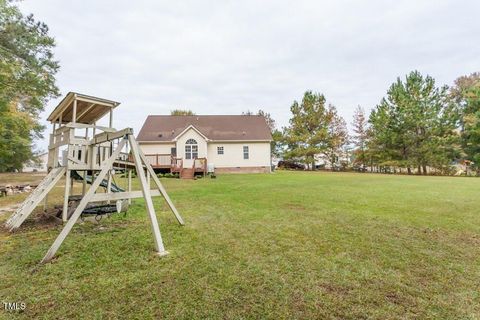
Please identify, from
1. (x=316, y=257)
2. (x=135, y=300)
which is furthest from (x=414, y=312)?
(x=135, y=300)

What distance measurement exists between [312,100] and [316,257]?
29.6 metres

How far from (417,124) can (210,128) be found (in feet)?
71.8

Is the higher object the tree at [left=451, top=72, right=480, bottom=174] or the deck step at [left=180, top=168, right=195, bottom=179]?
the tree at [left=451, top=72, right=480, bottom=174]

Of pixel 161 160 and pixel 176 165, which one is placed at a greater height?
pixel 161 160

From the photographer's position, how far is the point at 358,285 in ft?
8.48

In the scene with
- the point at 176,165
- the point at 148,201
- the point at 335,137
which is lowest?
the point at 148,201

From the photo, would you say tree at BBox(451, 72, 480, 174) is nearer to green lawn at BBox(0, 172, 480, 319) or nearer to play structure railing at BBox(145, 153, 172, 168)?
green lawn at BBox(0, 172, 480, 319)

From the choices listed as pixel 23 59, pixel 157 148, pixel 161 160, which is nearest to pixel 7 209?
pixel 23 59

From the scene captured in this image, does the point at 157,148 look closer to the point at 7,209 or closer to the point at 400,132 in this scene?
the point at 7,209

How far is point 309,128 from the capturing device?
3092cm

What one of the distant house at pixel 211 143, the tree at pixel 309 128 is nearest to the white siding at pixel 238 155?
the distant house at pixel 211 143

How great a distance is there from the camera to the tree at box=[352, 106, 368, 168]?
1217 inches

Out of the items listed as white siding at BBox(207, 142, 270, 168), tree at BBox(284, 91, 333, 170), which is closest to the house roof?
white siding at BBox(207, 142, 270, 168)

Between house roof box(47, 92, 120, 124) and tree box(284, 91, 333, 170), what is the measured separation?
25.8 meters
